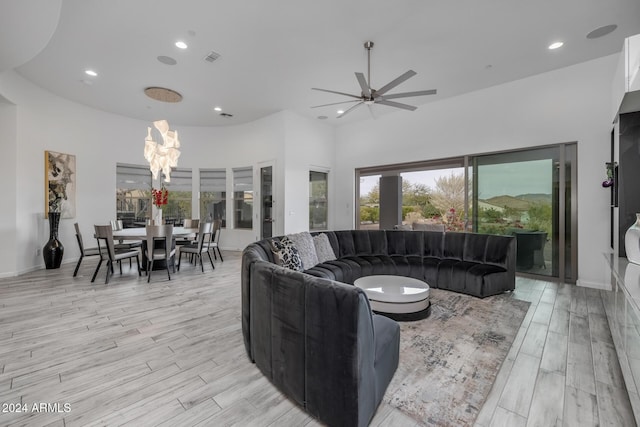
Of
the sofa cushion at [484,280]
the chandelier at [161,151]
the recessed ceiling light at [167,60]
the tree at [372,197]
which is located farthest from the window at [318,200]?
the sofa cushion at [484,280]

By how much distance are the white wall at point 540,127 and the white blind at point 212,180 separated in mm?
4566

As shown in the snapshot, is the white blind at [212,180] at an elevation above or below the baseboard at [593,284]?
above

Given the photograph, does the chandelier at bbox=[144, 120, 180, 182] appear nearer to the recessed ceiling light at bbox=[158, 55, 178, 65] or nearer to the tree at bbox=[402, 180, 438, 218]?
the recessed ceiling light at bbox=[158, 55, 178, 65]

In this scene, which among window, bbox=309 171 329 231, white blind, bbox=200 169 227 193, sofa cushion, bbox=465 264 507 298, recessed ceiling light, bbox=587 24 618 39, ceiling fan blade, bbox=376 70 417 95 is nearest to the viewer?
ceiling fan blade, bbox=376 70 417 95

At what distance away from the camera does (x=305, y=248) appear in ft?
12.6

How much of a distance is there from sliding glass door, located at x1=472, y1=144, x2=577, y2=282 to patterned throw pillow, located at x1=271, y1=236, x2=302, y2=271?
395cm

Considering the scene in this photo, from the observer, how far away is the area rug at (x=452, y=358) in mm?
1696

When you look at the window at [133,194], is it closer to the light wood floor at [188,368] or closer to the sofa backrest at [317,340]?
the light wood floor at [188,368]

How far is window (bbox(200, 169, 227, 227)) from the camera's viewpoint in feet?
26.1

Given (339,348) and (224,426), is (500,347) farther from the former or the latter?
(224,426)

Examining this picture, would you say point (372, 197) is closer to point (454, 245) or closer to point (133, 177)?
point (454, 245)

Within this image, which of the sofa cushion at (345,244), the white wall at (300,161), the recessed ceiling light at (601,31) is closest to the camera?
the recessed ceiling light at (601,31)

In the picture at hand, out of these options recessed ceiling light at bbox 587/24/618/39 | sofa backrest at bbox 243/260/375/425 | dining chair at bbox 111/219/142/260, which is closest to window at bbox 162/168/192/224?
dining chair at bbox 111/219/142/260

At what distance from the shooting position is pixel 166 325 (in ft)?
9.45
